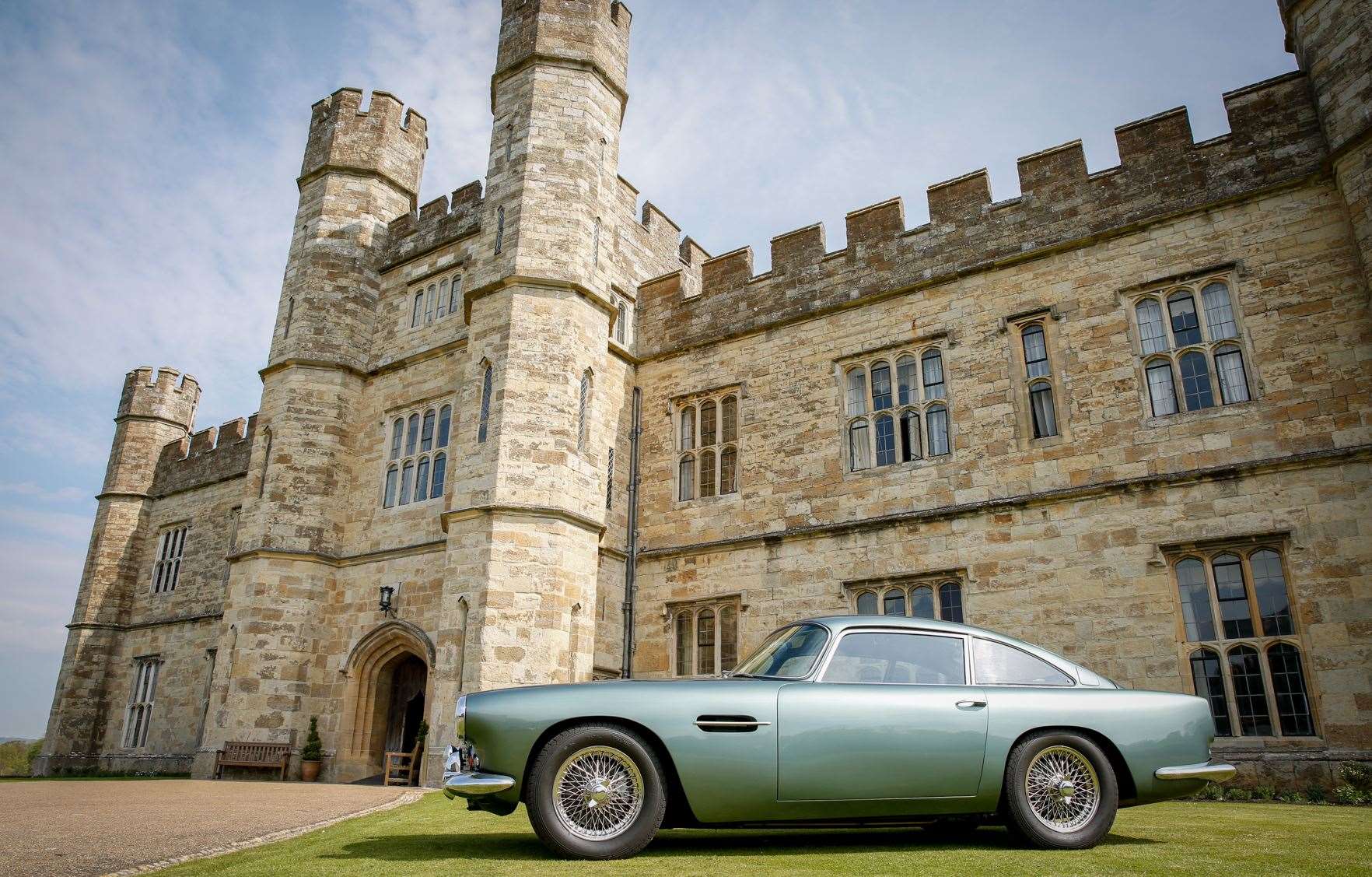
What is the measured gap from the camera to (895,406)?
12539 millimetres

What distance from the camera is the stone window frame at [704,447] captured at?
1368 cm

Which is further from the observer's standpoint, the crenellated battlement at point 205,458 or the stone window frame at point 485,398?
the crenellated battlement at point 205,458

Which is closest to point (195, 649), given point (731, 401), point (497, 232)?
point (497, 232)

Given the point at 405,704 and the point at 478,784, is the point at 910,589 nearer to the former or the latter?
the point at 478,784

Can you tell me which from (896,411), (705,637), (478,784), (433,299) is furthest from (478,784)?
(433,299)

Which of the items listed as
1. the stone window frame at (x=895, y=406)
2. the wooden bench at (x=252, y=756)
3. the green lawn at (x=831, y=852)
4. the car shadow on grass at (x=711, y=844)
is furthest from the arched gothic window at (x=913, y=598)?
the wooden bench at (x=252, y=756)

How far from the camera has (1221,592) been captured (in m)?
9.71

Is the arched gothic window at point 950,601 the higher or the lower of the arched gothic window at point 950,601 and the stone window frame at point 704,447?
the lower

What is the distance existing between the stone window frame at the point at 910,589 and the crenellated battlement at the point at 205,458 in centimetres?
1494

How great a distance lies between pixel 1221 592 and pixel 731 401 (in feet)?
23.4

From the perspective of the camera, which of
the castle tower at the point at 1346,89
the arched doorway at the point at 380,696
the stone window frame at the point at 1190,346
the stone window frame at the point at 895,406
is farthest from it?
the arched doorway at the point at 380,696

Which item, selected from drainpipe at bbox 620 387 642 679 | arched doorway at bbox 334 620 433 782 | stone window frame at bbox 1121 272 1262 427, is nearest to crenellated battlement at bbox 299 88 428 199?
drainpipe at bbox 620 387 642 679

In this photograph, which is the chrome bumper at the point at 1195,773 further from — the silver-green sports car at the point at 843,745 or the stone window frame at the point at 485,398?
the stone window frame at the point at 485,398

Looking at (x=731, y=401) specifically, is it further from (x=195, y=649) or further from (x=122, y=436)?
(x=122, y=436)
